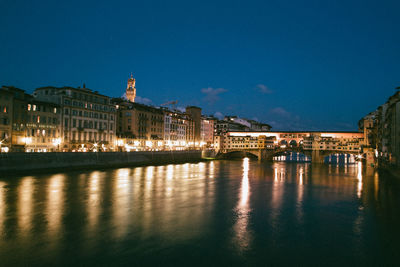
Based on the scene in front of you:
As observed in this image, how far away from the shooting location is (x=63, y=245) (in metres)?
15.5

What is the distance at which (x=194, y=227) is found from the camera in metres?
19.4

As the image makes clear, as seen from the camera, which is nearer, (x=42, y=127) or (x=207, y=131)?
(x=42, y=127)

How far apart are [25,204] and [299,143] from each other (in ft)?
336

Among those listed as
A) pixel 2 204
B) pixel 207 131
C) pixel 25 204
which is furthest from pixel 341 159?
pixel 2 204

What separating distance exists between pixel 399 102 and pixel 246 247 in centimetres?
4233

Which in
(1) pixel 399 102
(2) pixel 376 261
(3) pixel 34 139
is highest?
(1) pixel 399 102

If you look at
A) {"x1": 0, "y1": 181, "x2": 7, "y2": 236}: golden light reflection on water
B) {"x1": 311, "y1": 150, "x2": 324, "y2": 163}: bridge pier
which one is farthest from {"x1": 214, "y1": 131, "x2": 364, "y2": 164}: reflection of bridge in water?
{"x1": 0, "y1": 181, "x2": 7, "y2": 236}: golden light reflection on water

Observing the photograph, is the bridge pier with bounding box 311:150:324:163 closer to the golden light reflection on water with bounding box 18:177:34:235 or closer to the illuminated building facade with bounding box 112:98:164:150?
the illuminated building facade with bounding box 112:98:164:150

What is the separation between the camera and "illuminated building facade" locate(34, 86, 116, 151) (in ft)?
207

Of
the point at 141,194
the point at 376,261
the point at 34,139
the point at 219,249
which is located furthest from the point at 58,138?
the point at 376,261

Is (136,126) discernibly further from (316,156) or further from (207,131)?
(316,156)

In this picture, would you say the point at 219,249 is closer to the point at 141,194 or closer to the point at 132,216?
the point at 132,216

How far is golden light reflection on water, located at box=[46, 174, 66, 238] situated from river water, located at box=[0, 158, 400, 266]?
78 millimetres

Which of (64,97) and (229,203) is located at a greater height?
(64,97)
